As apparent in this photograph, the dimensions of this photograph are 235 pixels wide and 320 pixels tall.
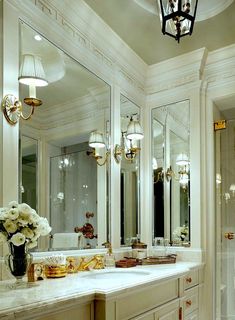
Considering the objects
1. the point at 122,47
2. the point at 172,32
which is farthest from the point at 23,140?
the point at 122,47

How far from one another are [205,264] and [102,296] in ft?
5.18

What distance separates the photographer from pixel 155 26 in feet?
8.57

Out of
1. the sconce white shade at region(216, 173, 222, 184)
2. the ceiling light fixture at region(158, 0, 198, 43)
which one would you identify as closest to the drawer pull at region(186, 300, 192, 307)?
the sconce white shade at region(216, 173, 222, 184)

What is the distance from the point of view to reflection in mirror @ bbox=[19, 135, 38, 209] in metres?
1.98

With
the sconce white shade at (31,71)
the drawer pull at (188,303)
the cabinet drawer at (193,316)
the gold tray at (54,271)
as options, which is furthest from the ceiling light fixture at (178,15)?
the cabinet drawer at (193,316)

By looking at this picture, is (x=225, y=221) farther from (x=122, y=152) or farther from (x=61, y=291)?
(x=61, y=291)

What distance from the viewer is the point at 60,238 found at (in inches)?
89.0

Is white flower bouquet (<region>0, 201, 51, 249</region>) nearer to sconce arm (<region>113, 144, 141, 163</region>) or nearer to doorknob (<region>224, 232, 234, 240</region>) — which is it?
sconce arm (<region>113, 144, 141, 163</region>)

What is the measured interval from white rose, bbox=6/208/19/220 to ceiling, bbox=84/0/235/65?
1482 millimetres

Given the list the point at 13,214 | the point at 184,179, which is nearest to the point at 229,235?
the point at 184,179

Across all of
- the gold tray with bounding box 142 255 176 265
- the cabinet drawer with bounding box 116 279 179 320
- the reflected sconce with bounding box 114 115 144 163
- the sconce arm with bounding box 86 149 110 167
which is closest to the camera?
the cabinet drawer with bounding box 116 279 179 320

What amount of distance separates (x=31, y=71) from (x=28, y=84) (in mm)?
74

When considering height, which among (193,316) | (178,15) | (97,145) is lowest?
(193,316)

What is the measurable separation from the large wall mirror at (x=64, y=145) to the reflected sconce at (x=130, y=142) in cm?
16
